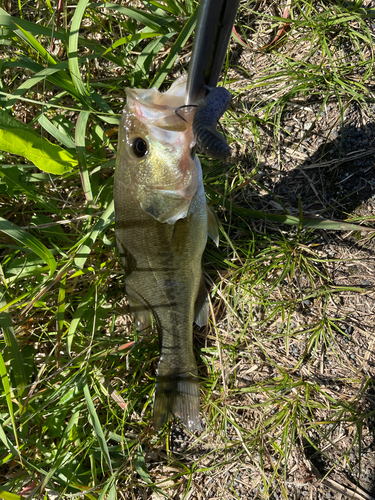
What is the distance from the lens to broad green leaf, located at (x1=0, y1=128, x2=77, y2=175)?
2.40 metres

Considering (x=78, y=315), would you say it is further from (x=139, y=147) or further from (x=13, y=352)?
(x=139, y=147)

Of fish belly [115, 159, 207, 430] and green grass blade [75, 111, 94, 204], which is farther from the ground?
green grass blade [75, 111, 94, 204]

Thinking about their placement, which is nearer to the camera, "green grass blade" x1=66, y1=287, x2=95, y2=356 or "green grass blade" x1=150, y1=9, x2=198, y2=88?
"green grass blade" x1=150, y1=9, x2=198, y2=88

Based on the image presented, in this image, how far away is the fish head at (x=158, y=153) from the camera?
200 centimetres

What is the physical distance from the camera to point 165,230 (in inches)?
88.9

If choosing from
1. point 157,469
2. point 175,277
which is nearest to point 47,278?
point 175,277

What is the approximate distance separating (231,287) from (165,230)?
3.10ft

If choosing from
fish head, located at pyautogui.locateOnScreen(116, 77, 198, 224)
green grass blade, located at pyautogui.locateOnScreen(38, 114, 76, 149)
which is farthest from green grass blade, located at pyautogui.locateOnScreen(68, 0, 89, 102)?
fish head, located at pyautogui.locateOnScreen(116, 77, 198, 224)

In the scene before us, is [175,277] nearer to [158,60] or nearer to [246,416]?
[246,416]

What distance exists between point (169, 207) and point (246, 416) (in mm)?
1858

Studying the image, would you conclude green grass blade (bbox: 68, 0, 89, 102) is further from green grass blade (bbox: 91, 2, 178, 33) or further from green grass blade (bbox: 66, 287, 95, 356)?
green grass blade (bbox: 66, 287, 95, 356)

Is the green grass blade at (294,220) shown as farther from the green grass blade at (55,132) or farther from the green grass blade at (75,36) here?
the green grass blade at (75,36)

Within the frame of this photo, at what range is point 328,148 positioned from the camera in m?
2.87

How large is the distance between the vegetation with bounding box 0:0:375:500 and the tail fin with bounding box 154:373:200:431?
0.20 m
